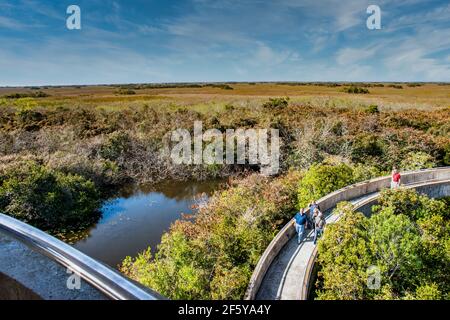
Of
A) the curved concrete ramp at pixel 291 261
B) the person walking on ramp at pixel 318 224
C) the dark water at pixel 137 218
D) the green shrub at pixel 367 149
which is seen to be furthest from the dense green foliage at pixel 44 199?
the green shrub at pixel 367 149

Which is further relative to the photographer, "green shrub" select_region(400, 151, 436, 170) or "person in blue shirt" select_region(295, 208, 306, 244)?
"green shrub" select_region(400, 151, 436, 170)

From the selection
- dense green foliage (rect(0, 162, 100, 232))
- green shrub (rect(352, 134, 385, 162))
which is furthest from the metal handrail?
green shrub (rect(352, 134, 385, 162))

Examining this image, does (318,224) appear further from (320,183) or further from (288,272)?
(320,183)

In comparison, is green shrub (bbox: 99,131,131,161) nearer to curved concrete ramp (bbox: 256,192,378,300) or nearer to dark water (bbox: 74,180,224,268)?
dark water (bbox: 74,180,224,268)

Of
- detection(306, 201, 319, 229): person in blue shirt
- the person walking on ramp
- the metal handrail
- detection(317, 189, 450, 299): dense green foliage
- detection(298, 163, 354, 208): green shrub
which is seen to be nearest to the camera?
the metal handrail
